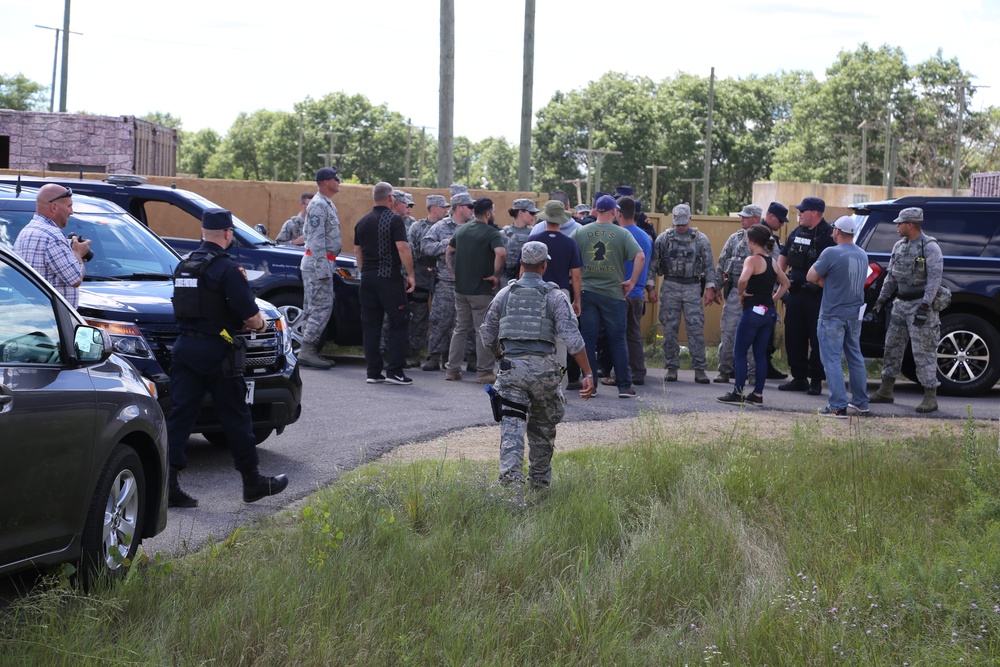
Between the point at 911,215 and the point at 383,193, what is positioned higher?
the point at 383,193

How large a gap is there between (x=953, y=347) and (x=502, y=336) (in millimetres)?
7105

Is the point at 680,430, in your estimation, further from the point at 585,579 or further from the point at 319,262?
the point at 319,262

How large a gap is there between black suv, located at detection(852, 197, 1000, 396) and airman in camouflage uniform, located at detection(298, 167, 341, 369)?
5783mm

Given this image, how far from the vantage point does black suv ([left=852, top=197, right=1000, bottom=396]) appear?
12.2 m

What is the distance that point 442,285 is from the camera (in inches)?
526

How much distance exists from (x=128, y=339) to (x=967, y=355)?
886 cm

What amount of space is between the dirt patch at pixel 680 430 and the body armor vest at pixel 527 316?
55.9 inches

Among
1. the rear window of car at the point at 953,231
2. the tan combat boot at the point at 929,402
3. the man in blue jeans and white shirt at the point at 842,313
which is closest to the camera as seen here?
the man in blue jeans and white shirt at the point at 842,313

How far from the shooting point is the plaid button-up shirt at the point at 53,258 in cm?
798

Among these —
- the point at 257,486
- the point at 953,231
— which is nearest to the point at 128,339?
the point at 257,486

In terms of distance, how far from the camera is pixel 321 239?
1245 cm

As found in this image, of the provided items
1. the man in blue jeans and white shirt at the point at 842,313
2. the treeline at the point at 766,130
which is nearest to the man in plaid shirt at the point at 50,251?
the man in blue jeans and white shirt at the point at 842,313

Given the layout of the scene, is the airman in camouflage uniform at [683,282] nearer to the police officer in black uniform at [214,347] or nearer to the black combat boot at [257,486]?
the black combat boot at [257,486]

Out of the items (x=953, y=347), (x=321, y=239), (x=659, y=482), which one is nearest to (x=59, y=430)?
(x=659, y=482)
